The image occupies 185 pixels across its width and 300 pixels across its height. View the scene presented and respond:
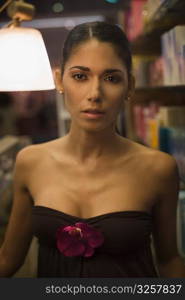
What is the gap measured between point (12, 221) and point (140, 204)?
16.0 inches

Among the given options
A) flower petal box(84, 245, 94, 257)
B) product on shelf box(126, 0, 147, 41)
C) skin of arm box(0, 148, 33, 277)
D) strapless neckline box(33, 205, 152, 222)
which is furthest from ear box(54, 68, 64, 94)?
product on shelf box(126, 0, 147, 41)

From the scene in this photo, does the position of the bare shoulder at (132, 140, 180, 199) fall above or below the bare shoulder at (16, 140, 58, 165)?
below

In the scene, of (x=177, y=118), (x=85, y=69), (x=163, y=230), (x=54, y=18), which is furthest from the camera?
(x=177, y=118)

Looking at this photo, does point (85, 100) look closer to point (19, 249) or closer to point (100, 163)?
point (100, 163)

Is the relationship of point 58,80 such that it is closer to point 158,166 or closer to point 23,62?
point 23,62

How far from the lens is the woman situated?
1.14m

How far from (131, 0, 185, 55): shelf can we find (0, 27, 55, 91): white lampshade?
0.39 m

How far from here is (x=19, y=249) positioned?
130cm

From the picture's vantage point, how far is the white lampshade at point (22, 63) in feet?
3.91

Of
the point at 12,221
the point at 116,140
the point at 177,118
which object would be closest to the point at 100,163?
the point at 116,140

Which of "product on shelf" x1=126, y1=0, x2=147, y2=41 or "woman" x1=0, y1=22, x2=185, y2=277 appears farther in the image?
"product on shelf" x1=126, y1=0, x2=147, y2=41

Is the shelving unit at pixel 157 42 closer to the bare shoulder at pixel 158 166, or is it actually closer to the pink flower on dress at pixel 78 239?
the bare shoulder at pixel 158 166

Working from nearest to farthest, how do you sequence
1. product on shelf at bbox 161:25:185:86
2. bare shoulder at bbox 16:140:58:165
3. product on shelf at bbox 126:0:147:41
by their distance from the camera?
bare shoulder at bbox 16:140:58:165 < product on shelf at bbox 161:25:185:86 < product on shelf at bbox 126:0:147:41

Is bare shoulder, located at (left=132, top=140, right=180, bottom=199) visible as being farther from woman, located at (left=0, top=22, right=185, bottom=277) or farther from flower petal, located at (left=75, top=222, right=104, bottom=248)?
flower petal, located at (left=75, top=222, right=104, bottom=248)
